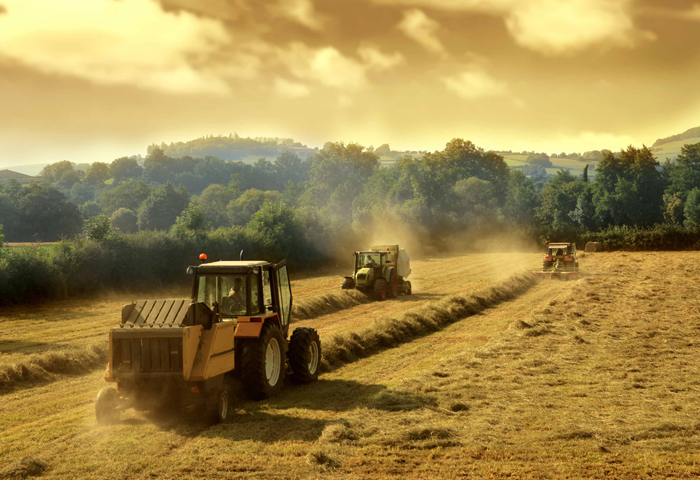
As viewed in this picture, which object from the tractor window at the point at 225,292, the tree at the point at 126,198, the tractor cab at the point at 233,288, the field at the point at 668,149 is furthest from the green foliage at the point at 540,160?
the tractor window at the point at 225,292

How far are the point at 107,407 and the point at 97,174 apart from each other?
119202 millimetres

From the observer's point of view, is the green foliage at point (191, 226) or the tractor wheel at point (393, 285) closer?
the tractor wheel at point (393, 285)

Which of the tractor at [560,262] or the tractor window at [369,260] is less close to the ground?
the tractor window at [369,260]

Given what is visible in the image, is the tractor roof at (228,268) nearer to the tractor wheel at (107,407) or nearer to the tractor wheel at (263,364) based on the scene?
the tractor wheel at (263,364)

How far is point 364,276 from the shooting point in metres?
22.8

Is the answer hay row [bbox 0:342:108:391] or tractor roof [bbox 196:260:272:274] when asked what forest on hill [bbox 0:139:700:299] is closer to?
hay row [bbox 0:342:108:391]

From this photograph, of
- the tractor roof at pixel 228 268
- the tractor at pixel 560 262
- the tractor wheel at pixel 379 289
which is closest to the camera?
the tractor roof at pixel 228 268

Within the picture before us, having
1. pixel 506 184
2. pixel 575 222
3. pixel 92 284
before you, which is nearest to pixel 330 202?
pixel 506 184

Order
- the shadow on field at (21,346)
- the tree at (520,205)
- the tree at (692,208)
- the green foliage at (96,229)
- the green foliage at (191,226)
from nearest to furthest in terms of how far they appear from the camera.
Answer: the shadow on field at (21,346) → the green foliage at (96,229) → the green foliage at (191,226) → the tree at (692,208) → the tree at (520,205)

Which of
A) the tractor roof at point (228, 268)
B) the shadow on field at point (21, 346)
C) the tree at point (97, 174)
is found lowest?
the shadow on field at point (21, 346)

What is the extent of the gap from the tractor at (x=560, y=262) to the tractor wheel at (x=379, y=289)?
10236mm

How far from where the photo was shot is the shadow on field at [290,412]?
7780 mm

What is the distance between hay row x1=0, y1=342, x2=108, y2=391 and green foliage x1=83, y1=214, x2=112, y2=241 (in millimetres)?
15754

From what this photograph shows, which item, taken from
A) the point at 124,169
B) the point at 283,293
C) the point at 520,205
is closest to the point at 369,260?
the point at 283,293
